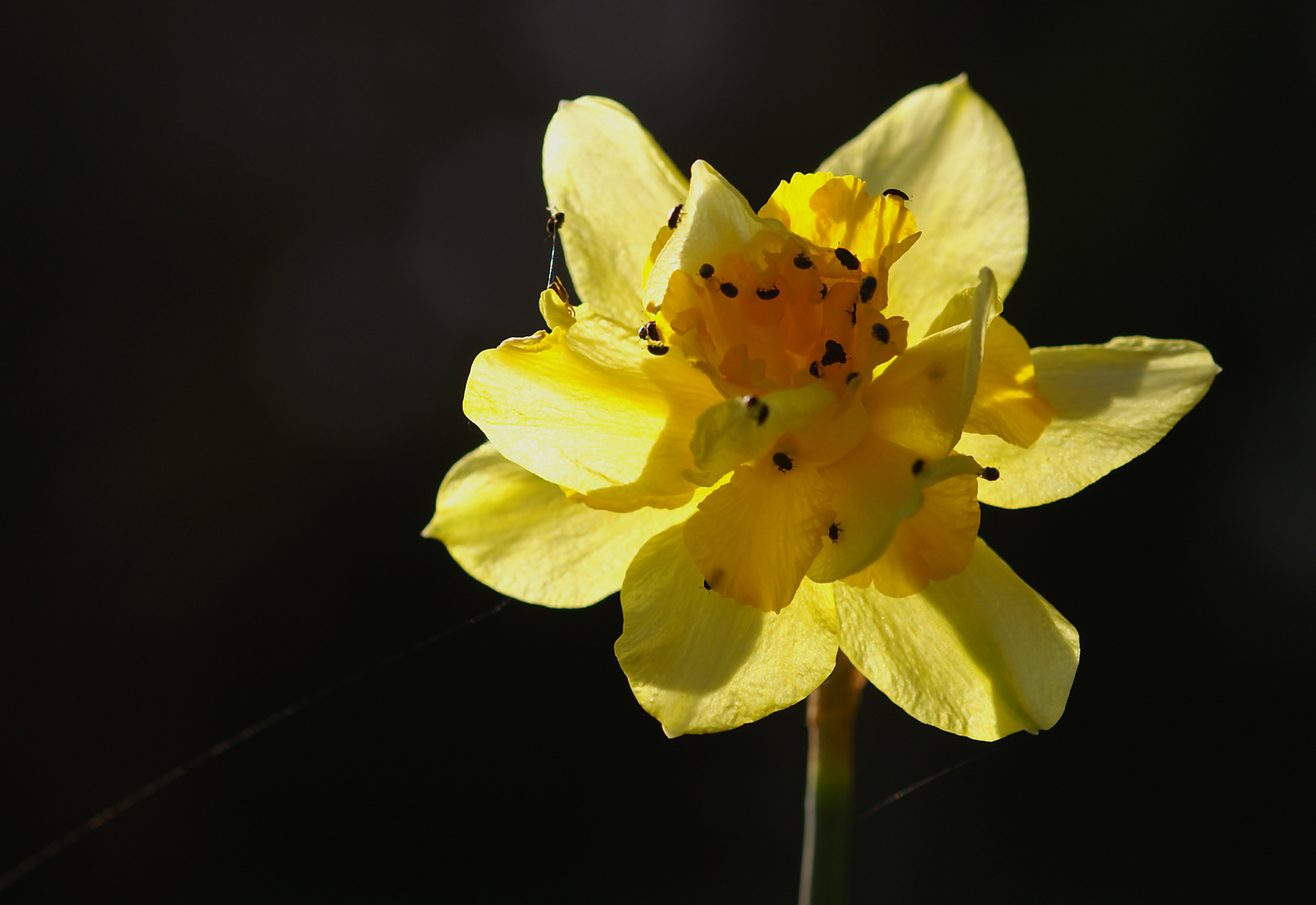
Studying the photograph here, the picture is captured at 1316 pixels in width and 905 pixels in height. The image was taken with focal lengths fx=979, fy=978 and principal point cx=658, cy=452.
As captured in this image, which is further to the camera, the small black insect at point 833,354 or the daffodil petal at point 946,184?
the daffodil petal at point 946,184

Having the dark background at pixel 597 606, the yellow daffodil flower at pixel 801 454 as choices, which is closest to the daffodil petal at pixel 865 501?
the yellow daffodil flower at pixel 801 454

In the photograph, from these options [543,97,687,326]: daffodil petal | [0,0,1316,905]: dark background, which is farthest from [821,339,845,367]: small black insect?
[0,0,1316,905]: dark background

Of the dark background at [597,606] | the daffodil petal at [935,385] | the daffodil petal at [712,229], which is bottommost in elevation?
the dark background at [597,606]

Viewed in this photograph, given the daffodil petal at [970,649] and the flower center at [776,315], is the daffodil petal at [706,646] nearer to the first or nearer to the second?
the daffodil petal at [970,649]

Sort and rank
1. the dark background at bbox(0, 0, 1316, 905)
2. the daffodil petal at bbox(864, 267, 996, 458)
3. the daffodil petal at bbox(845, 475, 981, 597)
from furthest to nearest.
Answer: the dark background at bbox(0, 0, 1316, 905) → the daffodil petal at bbox(845, 475, 981, 597) → the daffodil petal at bbox(864, 267, 996, 458)

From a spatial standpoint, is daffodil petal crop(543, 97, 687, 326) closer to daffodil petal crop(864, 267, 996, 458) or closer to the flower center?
the flower center

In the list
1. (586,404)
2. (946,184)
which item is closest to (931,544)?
(586,404)
